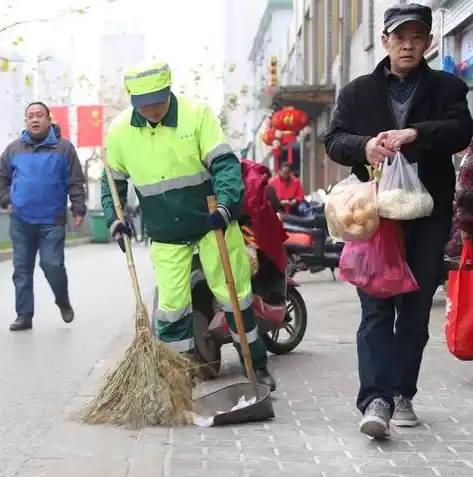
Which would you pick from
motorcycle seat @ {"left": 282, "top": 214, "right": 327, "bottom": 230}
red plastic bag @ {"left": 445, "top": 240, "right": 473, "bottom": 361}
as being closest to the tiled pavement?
red plastic bag @ {"left": 445, "top": 240, "right": 473, "bottom": 361}

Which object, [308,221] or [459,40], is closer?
[459,40]

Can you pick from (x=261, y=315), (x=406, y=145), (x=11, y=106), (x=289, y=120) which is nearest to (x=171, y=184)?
(x=406, y=145)

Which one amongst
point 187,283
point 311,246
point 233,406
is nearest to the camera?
point 233,406

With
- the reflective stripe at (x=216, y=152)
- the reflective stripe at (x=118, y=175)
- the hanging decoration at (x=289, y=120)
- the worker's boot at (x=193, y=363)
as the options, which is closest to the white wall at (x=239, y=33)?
the hanging decoration at (x=289, y=120)

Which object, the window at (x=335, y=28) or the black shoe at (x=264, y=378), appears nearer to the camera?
the black shoe at (x=264, y=378)

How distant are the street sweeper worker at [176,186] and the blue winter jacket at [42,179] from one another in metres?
3.72

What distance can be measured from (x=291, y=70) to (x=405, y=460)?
38.7 metres

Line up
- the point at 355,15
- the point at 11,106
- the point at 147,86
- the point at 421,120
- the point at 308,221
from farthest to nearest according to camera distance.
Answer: the point at 11,106
the point at 355,15
the point at 308,221
the point at 147,86
the point at 421,120

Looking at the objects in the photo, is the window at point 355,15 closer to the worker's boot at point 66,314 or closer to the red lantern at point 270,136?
the red lantern at point 270,136

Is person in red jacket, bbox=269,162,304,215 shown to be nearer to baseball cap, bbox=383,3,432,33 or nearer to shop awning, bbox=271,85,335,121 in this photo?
shop awning, bbox=271,85,335,121

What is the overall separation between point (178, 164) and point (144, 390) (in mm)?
1200

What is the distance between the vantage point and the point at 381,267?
5141 millimetres

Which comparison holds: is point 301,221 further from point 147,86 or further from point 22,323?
point 147,86

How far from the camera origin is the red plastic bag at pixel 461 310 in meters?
5.90
